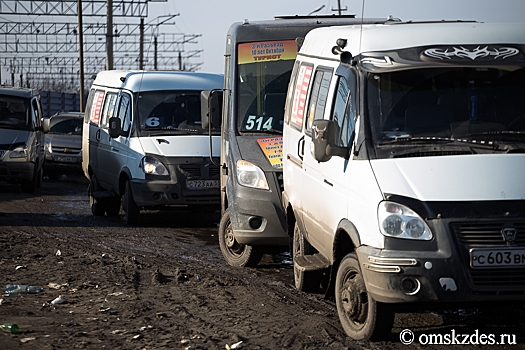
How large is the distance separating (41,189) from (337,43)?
46.2 feet

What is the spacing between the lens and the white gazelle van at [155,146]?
12.9 m

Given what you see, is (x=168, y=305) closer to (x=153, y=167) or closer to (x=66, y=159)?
(x=153, y=167)

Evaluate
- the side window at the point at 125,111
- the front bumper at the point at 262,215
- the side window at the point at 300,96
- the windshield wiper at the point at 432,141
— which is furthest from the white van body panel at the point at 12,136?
the windshield wiper at the point at 432,141

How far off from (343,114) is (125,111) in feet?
25.7

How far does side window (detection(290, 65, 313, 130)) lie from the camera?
7.80 metres

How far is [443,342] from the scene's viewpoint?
6.16 m

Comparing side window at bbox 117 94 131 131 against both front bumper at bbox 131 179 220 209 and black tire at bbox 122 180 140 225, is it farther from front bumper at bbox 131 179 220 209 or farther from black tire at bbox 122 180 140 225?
front bumper at bbox 131 179 220 209

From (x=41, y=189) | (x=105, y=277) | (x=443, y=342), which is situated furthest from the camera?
(x=41, y=189)

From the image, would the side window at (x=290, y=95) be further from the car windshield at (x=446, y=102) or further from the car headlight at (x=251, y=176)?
the car windshield at (x=446, y=102)

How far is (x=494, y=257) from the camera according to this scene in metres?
5.45

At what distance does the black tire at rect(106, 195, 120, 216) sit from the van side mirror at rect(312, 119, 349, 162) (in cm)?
866

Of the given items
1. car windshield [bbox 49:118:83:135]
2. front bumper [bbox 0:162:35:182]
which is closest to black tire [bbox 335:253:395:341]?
front bumper [bbox 0:162:35:182]

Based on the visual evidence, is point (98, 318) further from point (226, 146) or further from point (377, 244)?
point (226, 146)

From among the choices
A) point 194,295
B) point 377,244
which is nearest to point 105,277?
point 194,295
